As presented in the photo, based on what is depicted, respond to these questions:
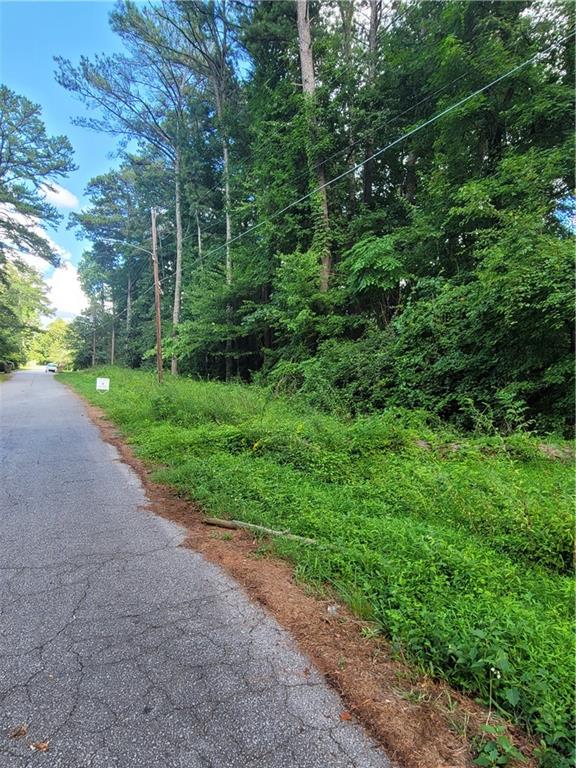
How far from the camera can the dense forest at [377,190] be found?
270 inches

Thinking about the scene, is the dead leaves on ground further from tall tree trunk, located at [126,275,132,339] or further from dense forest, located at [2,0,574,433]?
tall tree trunk, located at [126,275,132,339]

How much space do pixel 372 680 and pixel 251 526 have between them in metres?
1.77

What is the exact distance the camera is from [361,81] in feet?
41.0

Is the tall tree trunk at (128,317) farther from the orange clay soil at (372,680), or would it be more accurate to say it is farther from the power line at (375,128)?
the orange clay soil at (372,680)

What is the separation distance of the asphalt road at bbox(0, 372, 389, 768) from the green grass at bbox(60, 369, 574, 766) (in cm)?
59

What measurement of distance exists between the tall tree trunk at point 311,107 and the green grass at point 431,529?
25.2 ft

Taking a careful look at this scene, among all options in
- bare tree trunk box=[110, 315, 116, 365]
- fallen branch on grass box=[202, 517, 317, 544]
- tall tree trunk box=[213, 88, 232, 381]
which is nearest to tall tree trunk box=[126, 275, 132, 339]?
bare tree trunk box=[110, 315, 116, 365]

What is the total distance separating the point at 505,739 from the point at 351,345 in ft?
30.2

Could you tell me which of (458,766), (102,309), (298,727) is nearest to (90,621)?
(298,727)

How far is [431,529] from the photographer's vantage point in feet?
9.87

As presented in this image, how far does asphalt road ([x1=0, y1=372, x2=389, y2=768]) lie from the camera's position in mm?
1462

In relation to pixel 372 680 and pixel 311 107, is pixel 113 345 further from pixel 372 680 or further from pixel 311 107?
pixel 372 680

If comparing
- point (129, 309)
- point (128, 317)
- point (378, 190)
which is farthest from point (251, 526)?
point (128, 317)

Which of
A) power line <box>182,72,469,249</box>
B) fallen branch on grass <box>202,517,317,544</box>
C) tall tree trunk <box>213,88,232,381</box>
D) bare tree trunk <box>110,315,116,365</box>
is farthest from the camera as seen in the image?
bare tree trunk <box>110,315,116,365</box>
